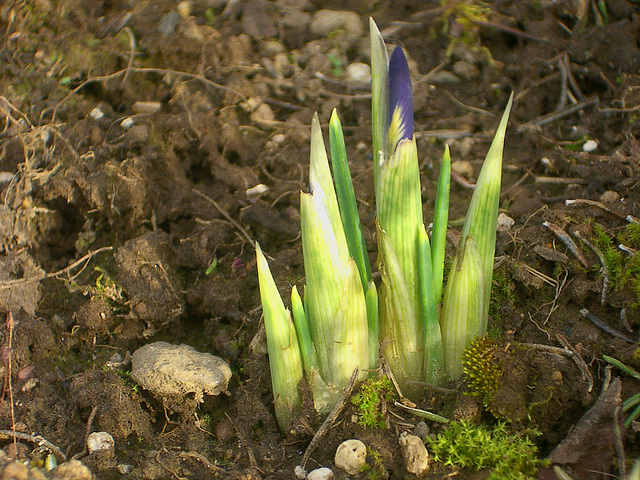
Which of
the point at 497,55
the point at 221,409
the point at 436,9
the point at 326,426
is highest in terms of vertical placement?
the point at 436,9

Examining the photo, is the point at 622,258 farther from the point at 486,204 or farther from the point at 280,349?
the point at 280,349

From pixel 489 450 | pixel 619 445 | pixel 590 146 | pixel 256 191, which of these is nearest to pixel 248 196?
pixel 256 191

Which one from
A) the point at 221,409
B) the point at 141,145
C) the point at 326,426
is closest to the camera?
the point at 326,426

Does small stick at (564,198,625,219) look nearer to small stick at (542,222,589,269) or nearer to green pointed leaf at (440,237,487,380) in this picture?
small stick at (542,222,589,269)

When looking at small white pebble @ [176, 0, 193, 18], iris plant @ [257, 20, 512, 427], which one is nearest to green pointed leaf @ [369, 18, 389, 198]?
iris plant @ [257, 20, 512, 427]

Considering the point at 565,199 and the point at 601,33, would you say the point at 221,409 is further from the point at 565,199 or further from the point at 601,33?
the point at 601,33

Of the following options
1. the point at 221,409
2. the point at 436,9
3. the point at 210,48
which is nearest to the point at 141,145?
the point at 210,48
